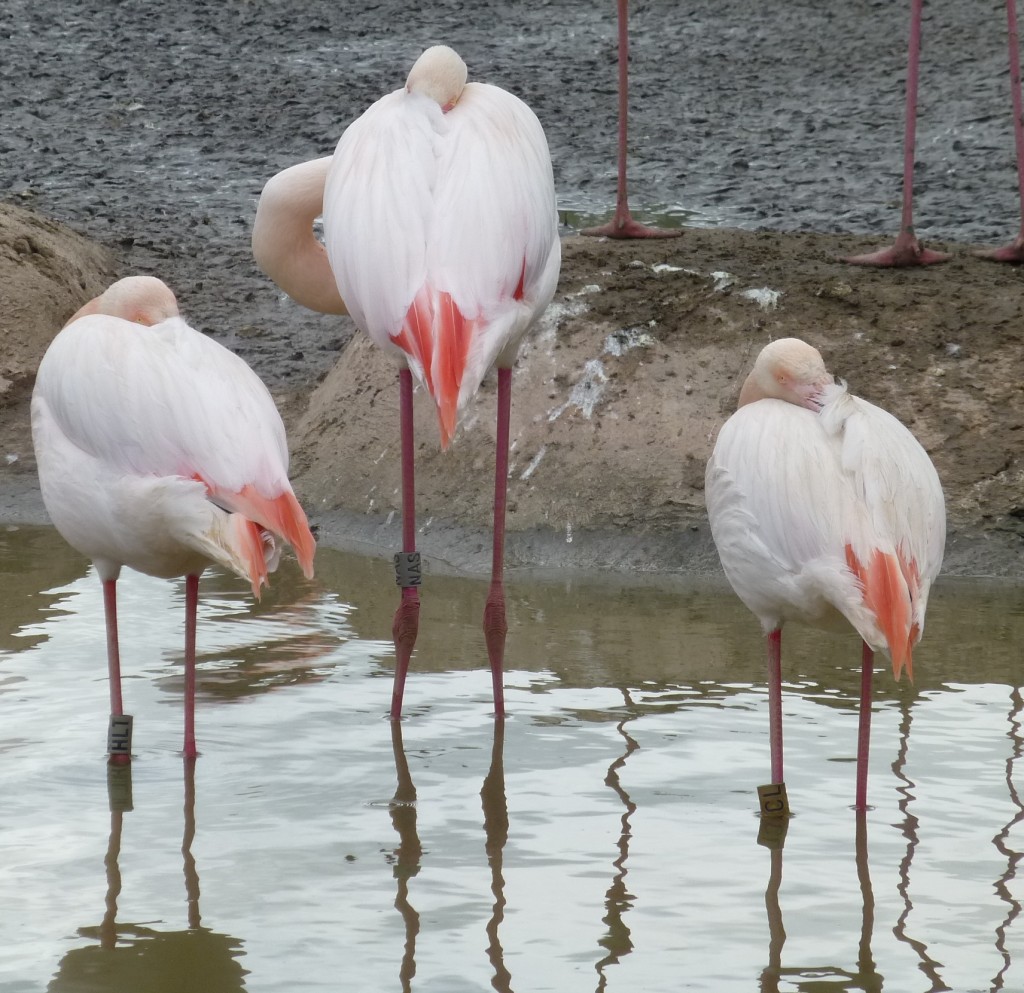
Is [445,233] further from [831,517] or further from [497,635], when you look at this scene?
[831,517]

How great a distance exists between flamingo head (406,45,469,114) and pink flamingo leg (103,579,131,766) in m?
1.36

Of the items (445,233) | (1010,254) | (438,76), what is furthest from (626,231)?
(445,233)

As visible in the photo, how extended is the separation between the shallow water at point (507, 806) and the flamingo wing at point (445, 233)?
2.63ft

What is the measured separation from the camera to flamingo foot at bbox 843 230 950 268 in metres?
6.21

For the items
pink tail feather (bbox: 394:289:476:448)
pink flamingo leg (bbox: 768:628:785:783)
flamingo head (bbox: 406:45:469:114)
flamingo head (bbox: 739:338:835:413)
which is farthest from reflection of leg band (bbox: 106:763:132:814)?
flamingo head (bbox: 406:45:469:114)

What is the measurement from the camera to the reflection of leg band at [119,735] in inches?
141

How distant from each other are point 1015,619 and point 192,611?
227 cm

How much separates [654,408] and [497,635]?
5.92 ft

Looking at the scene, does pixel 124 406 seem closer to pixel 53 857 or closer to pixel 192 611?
pixel 192 611

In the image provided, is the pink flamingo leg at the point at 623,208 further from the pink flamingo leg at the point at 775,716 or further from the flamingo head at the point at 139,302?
the pink flamingo leg at the point at 775,716

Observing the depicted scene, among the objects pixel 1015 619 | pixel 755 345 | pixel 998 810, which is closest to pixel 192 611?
pixel 998 810

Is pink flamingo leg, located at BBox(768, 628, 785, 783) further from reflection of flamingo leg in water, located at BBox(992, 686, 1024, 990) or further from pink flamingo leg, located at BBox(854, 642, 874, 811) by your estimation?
reflection of flamingo leg in water, located at BBox(992, 686, 1024, 990)

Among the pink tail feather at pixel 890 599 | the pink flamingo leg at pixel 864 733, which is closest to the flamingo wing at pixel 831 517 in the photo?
the pink tail feather at pixel 890 599

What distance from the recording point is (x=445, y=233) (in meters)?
3.75
